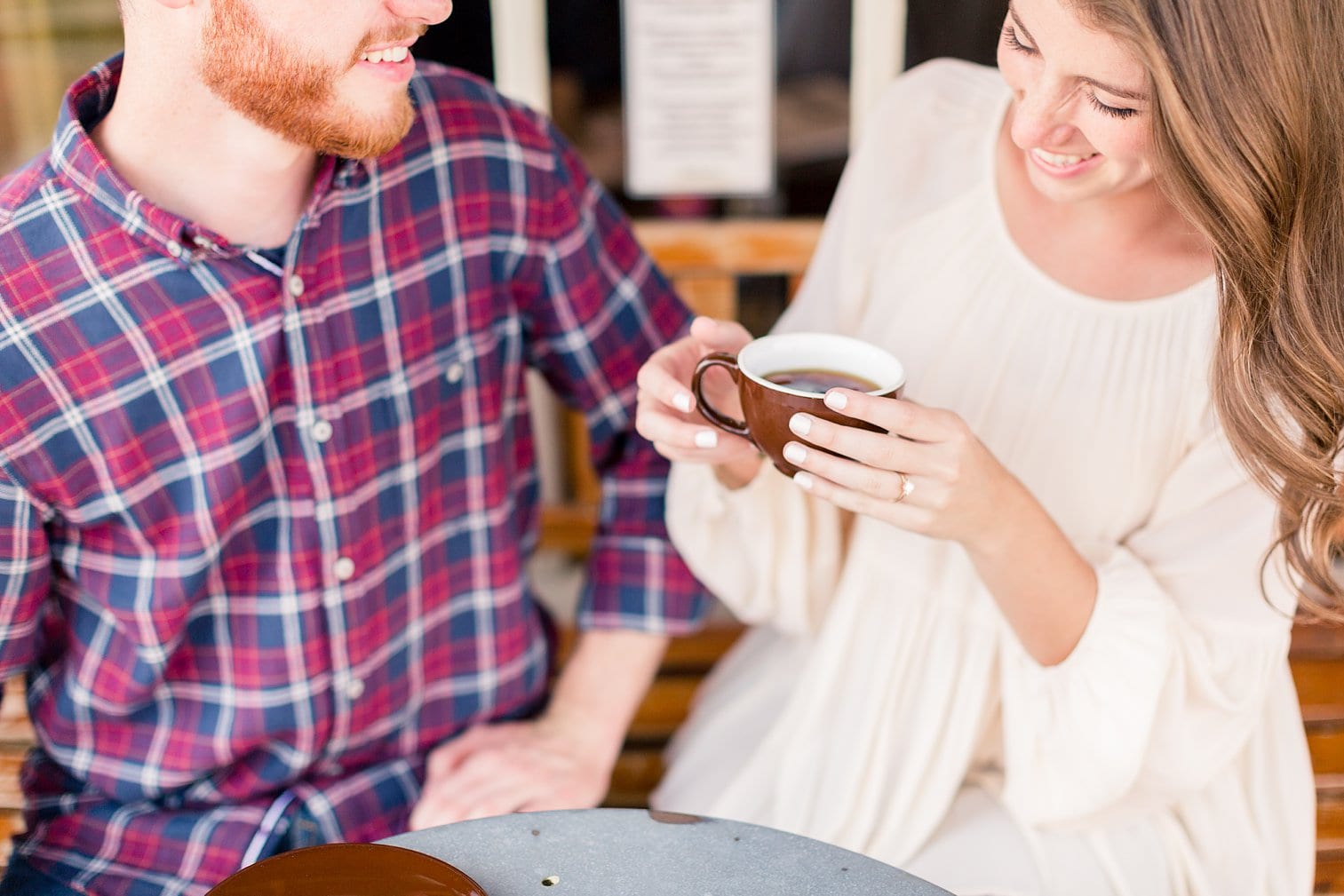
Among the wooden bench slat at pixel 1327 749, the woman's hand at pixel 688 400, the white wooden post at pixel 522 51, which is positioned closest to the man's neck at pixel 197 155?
the woman's hand at pixel 688 400

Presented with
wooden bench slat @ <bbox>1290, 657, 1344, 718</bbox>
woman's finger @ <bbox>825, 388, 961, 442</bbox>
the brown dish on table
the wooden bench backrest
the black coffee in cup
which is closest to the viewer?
the brown dish on table

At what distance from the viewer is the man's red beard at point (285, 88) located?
102 centimetres

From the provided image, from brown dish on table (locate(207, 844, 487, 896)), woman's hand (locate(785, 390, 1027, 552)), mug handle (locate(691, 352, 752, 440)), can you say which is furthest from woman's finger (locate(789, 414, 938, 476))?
brown dish on table (locate(207, 844, 487, 896))

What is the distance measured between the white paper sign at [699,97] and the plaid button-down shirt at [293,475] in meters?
0.56

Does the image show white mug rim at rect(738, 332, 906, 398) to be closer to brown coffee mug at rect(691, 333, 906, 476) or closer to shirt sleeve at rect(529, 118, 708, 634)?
brown coffee mug at rect(691, 333, 906, 476)

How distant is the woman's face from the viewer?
948mm

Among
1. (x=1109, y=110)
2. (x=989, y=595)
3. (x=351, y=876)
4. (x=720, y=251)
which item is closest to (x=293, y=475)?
(x=351, y=876)

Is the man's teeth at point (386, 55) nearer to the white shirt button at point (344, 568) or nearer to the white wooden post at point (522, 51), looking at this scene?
the white shirt button at point (344, 568)

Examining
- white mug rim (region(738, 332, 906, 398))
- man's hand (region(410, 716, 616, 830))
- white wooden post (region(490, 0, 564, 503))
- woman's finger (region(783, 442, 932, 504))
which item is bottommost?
man's hand (region(410, 716, 616, 830))

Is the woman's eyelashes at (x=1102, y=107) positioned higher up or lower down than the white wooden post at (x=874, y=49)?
higher up

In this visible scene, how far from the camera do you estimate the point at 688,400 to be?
1066 mm

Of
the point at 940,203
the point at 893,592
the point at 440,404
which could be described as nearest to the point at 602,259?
the point at 440,404

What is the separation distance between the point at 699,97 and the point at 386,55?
909 millimetres

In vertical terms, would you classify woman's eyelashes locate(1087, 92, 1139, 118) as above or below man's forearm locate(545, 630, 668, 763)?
above
